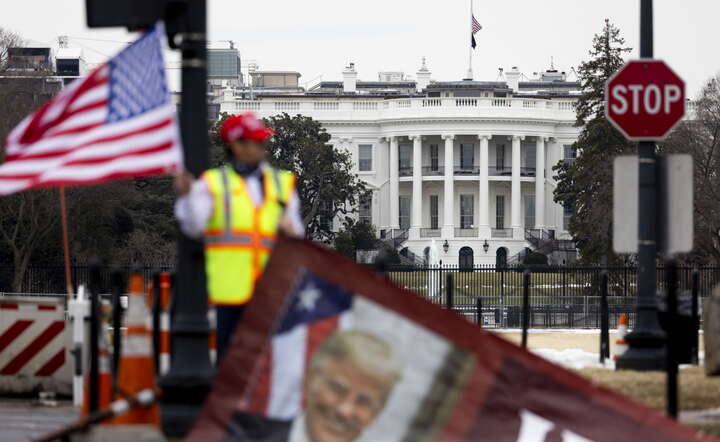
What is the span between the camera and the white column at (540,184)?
141000 mm

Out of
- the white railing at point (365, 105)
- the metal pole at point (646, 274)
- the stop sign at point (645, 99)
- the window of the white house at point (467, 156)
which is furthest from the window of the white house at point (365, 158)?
the stop sign at point (645, 99)

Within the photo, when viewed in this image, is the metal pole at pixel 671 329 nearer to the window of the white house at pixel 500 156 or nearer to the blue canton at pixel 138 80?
the blue canton at pixel 138 80

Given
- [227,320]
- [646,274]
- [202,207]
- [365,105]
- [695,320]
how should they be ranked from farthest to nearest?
[365,105], [695,320], [646,274], [227,320], [202,207]

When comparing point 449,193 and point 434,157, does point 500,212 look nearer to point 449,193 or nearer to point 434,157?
point 449,193

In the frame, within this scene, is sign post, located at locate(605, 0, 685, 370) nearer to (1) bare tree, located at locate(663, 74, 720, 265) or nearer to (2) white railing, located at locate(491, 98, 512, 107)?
(1) bare tree, located at locate(663, 74, 720, 265)

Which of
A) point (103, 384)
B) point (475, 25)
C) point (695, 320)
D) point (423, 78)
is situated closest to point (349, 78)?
point (423, 78)

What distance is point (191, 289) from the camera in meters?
11.1

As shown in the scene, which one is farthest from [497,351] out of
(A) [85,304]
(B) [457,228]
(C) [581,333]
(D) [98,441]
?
(B) [457,228]

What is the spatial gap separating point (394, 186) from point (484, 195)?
7.00 meters

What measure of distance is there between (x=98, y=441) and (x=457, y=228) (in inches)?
5132

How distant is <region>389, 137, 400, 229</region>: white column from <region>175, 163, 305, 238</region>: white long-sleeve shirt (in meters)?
130

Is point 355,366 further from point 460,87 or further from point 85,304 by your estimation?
point 460,87

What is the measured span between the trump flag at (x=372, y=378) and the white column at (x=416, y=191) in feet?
424

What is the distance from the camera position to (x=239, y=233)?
10.4 meters
